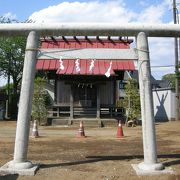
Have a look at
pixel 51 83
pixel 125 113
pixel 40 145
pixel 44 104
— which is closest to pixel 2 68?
pixel 51 83

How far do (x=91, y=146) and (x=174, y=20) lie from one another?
72.3 ft

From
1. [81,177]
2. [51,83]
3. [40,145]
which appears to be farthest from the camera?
[51,83]

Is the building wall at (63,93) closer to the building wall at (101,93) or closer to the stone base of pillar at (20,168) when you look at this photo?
the building wall at (101,93)

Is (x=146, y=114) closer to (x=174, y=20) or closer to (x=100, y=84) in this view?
(x=100, y=84)

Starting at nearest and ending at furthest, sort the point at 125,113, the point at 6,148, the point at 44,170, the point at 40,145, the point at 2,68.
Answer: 1. the point at 44,170
2. the point at 6,148
3. the point at 40,145
4. the point at 125,113
5. the point at 2,68

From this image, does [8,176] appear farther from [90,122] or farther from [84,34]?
[90,122]

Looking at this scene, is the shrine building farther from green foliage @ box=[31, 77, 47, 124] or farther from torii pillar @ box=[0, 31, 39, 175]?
torii pillar @ box=[0, 31, 39, 175]

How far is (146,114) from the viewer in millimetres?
9820

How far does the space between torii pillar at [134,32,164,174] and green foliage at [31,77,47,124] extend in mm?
19592

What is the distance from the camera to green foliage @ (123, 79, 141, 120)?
2841cm

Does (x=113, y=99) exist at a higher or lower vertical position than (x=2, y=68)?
lower

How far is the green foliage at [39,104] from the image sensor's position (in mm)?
28969

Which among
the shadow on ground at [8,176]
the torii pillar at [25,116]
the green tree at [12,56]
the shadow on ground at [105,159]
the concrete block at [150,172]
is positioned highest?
the green tree at [12,56]

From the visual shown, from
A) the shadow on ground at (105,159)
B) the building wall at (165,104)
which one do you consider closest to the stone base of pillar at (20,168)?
the shadow on ground at (105,159)
